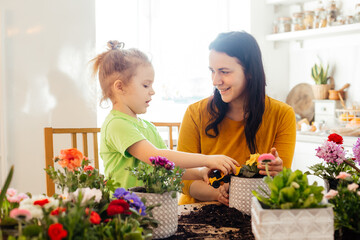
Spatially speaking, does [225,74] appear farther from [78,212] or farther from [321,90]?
[321,90]

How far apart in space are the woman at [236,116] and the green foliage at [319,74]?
7.33 feet

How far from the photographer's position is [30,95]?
2764mm

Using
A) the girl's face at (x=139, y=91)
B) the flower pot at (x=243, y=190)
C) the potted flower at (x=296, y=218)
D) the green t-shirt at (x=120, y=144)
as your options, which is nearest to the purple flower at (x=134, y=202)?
the potted flower at (x=296, y=218)

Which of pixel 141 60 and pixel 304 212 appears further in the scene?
pixel 141 60

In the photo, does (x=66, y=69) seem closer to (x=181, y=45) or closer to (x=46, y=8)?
(x=46, y=8)

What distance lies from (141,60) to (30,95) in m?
1.49

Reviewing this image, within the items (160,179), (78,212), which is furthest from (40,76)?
(78,212)

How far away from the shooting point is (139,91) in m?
1.54

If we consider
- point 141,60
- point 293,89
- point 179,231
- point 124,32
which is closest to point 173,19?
point 124,32

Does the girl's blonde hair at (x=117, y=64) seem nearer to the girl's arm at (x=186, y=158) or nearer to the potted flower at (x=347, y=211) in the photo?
the girl's arm at (x=186, y=158)

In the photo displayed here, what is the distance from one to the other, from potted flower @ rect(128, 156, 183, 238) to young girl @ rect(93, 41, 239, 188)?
0.34 m

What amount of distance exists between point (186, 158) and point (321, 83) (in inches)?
115

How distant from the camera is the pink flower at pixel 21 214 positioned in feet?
2.20

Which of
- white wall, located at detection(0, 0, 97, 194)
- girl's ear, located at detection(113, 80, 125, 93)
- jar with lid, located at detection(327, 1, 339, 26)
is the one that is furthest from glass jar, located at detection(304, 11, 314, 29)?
girl's ear, located at detection(113, 80, 125, 93)
